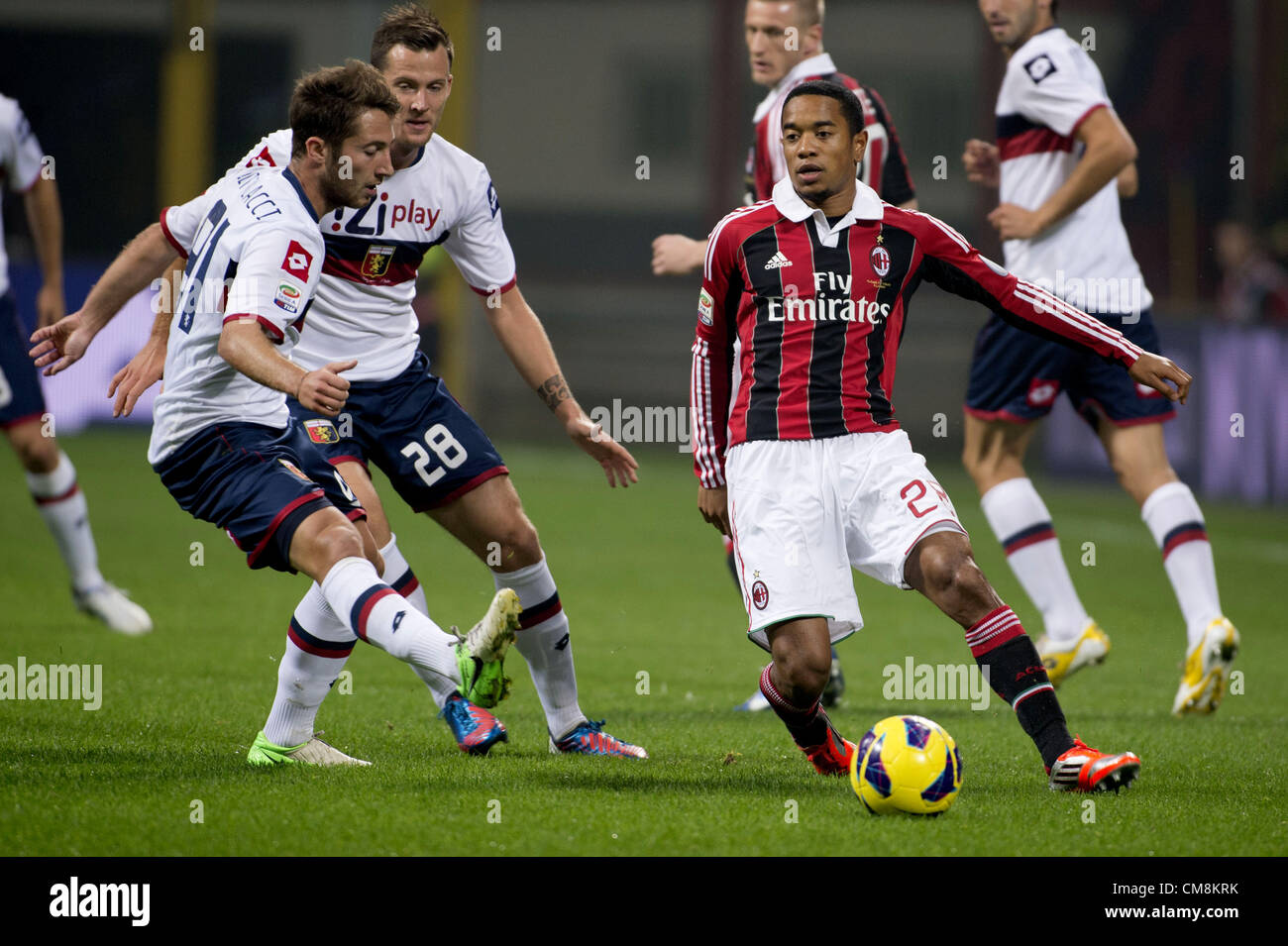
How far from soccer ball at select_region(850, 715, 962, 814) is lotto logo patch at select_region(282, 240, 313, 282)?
1.85m

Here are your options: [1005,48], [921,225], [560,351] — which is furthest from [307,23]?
[921,225]

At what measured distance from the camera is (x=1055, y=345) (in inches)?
253

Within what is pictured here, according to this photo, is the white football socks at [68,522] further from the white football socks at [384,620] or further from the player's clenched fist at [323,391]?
the player's clenched fist at [323,391]

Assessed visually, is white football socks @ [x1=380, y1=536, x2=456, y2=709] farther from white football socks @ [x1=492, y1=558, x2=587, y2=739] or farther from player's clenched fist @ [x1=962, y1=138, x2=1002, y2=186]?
player's clenched fist @ [x1=962, y1=138, x2=1002, y2=186]

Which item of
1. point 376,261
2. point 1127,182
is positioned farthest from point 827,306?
point 1127,182

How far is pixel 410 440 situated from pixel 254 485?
752mm

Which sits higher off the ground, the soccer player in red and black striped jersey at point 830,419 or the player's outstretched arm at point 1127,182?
the player's outstretched arm at point 1127,182

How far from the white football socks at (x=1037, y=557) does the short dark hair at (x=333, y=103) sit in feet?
10.6

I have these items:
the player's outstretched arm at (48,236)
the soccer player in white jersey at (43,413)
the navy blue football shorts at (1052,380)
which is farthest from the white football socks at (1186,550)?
the player's outstretched arm at (48,236)

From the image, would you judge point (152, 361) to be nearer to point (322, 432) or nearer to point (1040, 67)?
point (322, 432)

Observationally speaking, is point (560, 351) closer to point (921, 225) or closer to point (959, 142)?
point (959, 142)

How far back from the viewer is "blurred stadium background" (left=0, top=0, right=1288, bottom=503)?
21.4m

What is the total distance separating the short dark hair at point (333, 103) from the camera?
4383 mm

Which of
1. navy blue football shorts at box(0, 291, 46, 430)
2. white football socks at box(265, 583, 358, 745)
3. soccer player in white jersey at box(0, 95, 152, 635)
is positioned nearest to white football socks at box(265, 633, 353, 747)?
white football socks at box(265, 583, 358, 745)
